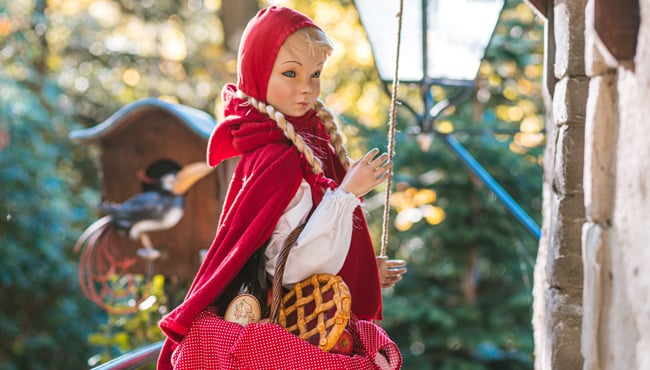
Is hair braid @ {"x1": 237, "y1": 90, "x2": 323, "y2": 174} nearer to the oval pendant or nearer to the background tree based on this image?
the oval pendant

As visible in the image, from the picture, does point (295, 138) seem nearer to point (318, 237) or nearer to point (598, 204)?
point (318, 237)

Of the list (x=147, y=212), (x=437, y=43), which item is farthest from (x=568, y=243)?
(x=147, y=212)

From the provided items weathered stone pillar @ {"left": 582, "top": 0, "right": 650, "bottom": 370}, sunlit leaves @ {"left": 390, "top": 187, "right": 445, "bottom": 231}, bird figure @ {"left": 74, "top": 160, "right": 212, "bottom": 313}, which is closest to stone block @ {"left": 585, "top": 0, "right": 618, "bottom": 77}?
weathered stone pillar @ {"left": 582, "top": 0, "right": 650, "bottom": 370}

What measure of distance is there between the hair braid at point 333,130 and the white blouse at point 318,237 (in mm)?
189

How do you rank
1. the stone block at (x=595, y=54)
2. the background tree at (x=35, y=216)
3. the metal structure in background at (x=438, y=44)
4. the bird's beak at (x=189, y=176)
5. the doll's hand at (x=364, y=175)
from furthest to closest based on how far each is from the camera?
the background tree at (x=35, y=216) < the bird's beak at (x=189, y=176) < the metal structure in background at (x=438, y=44) < the doll's hand at (x=364, y=175) < the stone block at (x=595, y=54)

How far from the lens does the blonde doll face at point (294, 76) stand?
1973mm

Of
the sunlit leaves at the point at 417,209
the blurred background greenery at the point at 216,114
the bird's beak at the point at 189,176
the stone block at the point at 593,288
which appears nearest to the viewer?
the stone block at the point at 593,288

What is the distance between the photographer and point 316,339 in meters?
1.85

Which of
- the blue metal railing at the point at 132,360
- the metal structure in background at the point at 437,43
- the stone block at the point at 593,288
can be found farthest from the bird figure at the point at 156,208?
the stone block at the point at 593,288

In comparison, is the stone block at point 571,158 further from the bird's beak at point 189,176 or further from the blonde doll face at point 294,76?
the bird's beak at point 189,176

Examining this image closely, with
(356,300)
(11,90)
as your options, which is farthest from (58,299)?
(356,300)

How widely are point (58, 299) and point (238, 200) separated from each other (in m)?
5.94

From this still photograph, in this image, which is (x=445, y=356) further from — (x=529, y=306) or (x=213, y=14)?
(x=213, y=14)

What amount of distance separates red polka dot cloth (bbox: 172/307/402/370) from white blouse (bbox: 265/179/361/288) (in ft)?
0.46
